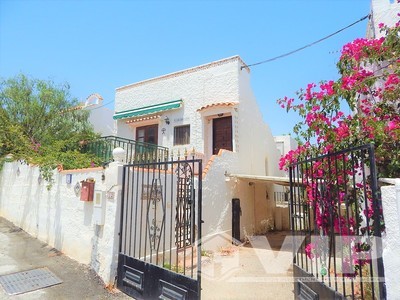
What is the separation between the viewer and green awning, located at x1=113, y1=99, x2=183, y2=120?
1553cm

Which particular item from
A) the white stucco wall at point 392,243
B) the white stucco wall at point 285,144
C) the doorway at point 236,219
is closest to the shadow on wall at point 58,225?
the doorway at point 236,219

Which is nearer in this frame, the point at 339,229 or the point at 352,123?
the point at 339,229

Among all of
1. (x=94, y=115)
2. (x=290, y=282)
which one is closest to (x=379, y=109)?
(x=290, y=282)

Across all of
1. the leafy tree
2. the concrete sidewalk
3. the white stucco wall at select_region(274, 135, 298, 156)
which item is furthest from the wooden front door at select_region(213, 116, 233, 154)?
the white stucco wall at select_region(274, 135, 298, 156)

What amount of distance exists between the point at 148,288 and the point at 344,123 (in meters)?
5.86

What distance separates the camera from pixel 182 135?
→ 15609 mm

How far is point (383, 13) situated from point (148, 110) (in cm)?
1214

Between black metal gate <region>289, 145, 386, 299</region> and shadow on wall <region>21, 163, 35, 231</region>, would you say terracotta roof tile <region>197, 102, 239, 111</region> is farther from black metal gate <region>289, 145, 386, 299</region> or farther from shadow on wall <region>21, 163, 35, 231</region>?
shadow on wall <region>21, 163, 35, 231</region>

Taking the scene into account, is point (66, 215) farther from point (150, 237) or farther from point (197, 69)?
point (197, 69)

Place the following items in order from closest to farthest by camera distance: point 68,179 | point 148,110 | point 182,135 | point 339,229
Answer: point 339,229 < point 68,179 < point 182,135 < point 148,110

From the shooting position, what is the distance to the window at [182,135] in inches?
606

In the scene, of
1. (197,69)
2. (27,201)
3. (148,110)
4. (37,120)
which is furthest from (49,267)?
(197,69)

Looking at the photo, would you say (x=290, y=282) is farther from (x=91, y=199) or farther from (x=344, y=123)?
(x=91, y=199)

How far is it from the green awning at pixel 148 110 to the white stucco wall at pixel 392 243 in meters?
12.9
